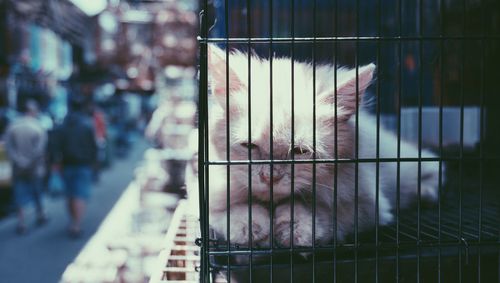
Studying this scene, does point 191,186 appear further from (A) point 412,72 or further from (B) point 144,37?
(B) point 144,37

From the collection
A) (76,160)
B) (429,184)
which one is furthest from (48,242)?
(429,184)

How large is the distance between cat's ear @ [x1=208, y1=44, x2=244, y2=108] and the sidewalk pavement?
3.34 metres

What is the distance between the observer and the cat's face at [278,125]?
169cm

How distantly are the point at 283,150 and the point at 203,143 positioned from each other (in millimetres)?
265

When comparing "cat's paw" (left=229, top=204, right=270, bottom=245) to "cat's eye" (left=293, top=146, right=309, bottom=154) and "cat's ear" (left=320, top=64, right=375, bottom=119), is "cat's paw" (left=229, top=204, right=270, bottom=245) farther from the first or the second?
"cat's ear" (left=320, top=64, right=375, bottom=119)

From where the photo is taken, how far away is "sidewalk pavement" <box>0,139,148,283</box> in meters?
5.09

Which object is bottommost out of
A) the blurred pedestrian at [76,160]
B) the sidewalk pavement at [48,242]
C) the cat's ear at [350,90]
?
the sidewalk pavement at [48,242]

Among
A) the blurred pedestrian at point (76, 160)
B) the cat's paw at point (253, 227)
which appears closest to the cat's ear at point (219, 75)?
the cat's paw at point (253, 227)

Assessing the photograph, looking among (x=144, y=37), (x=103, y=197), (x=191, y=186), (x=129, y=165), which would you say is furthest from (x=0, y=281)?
(x=129, y=165)

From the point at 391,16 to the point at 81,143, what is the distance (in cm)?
467

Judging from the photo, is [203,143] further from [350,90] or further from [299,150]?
[350,90]

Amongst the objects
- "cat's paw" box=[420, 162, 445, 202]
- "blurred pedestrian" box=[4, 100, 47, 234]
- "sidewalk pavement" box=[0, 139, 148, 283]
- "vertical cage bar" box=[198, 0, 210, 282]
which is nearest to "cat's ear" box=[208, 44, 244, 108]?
"vertical cage bar" box=[198, 0, 210, 282]

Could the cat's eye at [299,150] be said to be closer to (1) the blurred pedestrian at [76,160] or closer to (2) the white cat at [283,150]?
(2) the white cat at [283,150]

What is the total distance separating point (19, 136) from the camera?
7.19m
